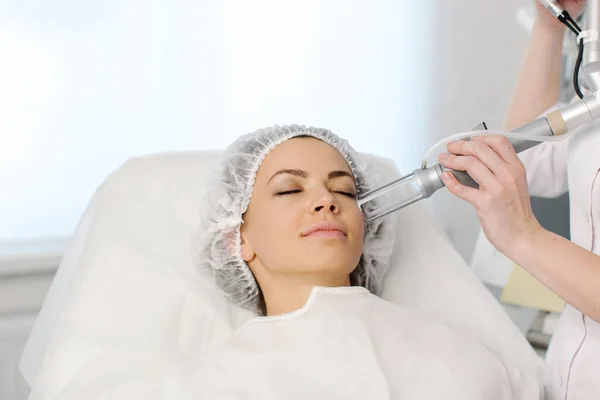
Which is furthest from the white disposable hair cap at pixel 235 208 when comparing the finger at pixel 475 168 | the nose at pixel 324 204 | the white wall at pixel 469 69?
the white wall at pixel 469 69

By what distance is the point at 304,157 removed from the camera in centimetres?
139

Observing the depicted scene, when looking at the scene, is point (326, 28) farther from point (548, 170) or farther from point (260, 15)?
point (548, 170)

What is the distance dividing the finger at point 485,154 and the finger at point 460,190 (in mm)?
39

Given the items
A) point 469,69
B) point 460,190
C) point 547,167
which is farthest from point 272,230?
point 469,69

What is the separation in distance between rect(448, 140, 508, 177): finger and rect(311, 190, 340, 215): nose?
1.01 feet

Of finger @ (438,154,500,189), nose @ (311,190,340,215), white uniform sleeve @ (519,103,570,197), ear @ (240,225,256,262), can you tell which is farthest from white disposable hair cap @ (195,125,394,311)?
finger @ (438,154,500,189)

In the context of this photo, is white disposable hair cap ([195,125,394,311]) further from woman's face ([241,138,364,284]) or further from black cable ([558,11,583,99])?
black cable ([558,11,583,99])

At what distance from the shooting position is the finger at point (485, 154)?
3.34 feet

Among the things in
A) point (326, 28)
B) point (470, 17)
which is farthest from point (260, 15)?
point (470, 17)

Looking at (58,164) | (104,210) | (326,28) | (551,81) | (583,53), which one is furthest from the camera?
(326,28)

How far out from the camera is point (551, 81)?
131 centimetres

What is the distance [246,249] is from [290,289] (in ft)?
0.42

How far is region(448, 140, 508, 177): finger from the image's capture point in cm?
102

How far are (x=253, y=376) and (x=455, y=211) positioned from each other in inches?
46.2
